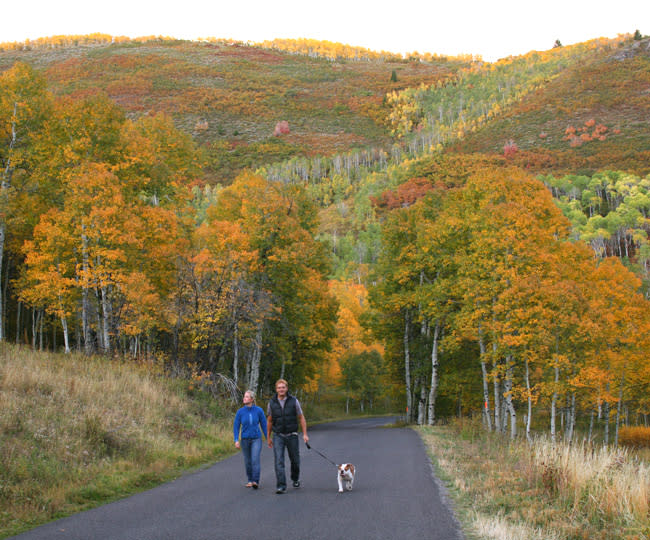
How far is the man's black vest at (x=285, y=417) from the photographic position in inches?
430

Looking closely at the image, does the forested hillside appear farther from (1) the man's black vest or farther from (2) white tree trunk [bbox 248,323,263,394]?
(1) the man's black vest

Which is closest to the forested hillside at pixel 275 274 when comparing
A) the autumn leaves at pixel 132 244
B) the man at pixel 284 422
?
the autumn leaves at pixel 132 244

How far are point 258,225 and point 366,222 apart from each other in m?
115

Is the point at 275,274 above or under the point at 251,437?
above

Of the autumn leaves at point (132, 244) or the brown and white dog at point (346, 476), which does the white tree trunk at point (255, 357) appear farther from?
the brown and white dog at point (346, 476)

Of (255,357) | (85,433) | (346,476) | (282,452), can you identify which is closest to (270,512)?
(282,452)

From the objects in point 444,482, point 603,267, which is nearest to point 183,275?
point 444,482

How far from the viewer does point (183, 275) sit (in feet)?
75.5

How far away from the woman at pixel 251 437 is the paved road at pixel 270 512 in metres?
0.32

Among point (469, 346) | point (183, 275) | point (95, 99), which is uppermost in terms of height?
point (95, 99)

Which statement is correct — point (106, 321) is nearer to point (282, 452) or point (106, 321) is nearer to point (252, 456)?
point (252, 456)

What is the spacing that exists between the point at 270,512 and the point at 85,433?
5.58 m

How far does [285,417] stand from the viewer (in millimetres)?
10938

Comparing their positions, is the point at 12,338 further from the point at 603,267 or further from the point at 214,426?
the point at 603,267
